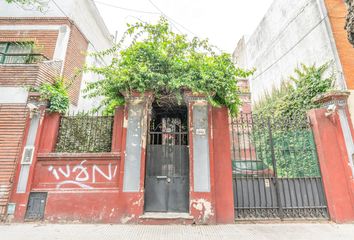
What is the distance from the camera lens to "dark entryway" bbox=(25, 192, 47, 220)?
516 centimetres

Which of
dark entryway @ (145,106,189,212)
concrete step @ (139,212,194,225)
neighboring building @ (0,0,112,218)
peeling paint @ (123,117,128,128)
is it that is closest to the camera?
concrete step @ (139,212,194,225)

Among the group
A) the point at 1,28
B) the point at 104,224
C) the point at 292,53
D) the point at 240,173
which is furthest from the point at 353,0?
the point at 1,28

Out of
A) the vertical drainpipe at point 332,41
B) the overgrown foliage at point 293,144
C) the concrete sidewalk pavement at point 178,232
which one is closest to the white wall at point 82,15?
the concrete sidewalk pavement at point 178,232

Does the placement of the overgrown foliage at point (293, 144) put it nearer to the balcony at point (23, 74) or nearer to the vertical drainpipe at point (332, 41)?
the vertical drainpipe at point (332, 41)

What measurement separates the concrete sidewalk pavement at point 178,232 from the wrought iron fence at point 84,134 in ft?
→ 7.06

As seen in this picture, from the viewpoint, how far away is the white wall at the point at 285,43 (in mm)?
8992

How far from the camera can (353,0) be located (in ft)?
11.5

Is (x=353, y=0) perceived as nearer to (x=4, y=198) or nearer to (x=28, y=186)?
(x=28, y=186)

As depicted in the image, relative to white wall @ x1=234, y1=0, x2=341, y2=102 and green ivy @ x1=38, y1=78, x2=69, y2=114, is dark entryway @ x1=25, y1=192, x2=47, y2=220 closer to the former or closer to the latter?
green ivy @ x1=38, y1=78, x2=69, y2=114

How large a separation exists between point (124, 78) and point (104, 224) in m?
4.02

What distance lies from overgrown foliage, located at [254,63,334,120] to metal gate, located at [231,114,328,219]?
1.54m

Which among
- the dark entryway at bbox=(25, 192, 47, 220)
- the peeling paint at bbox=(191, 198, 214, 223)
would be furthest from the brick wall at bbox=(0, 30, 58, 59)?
the peeling paint at bbox=(191, 198, 214, 223)

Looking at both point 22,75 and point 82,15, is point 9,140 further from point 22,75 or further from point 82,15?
point 82,15

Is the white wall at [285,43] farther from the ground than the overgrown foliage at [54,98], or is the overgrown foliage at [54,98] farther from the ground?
the white wall at [285,43]
